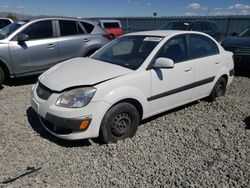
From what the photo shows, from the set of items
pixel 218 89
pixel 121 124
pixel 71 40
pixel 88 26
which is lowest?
pixel 218 89

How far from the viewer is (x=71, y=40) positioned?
6598mm

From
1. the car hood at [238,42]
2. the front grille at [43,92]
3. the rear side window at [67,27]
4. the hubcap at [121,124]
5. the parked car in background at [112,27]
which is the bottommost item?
the parked car in background at [112,27]

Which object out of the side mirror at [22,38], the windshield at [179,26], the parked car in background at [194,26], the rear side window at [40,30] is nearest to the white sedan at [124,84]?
the side mirror at [22,38]

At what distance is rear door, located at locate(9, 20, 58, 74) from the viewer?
5855 mm

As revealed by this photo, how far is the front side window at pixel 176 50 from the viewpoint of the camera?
3.94 m

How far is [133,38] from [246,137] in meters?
2.48

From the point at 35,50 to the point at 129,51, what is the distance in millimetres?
2890

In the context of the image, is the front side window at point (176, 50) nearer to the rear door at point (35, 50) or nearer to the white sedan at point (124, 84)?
the white sedan at point (124, 84)

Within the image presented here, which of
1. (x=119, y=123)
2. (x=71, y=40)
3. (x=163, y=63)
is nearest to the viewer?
(x=119, y=123)

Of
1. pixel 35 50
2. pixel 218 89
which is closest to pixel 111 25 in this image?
pixel 35 50

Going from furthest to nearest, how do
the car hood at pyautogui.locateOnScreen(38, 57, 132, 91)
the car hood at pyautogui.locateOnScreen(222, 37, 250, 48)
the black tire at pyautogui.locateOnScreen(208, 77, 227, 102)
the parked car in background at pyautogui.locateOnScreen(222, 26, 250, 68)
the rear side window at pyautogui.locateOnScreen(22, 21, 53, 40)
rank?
the car hood at pyautogui.locateOnScreen(222, 37, 250, 48) < the parked car in background at pyautogui.locateOnScreen(222, 26, 250, 68) < the rear side window at pyautogui.locateOnScreen(22, 21, 53, 40) < the black tire at pyautogui.locateOnScreen(208, 77, 227, 102) < the car hood at pyautogui.locateOnScreen(38, 57, 132, 91)

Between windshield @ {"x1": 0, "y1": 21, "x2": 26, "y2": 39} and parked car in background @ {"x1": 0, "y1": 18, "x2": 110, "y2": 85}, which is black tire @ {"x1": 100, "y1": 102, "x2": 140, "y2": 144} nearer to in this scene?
parked car in background @ {"x1": 0, "y1": 18, "x2": 110, "y2": 85}

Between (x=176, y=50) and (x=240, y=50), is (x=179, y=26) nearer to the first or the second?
(x=240, y=50)

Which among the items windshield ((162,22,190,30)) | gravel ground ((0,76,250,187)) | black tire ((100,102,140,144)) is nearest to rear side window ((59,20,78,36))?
gravel ground ((0,76,250,187))
